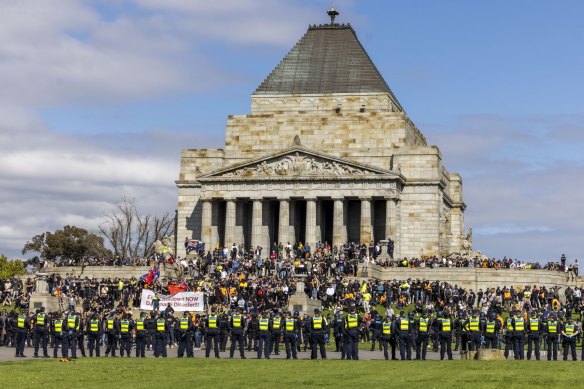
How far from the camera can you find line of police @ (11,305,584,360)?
4438cm

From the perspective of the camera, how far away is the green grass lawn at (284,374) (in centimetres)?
3275

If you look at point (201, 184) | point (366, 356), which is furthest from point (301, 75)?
point (366, 356)

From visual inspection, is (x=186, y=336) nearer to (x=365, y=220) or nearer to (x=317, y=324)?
(x=317, y=324)

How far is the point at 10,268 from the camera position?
12106 centimetres

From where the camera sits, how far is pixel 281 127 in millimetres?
98562

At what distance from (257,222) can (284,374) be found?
57.3 metres

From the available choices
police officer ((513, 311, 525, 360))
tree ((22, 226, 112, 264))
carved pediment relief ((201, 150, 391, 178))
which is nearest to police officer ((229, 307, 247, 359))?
police officer ((513, 311, 525, 360))

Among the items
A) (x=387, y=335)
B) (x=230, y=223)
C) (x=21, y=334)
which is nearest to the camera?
(x=387, y=335)

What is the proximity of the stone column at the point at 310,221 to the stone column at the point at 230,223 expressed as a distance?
225 inches

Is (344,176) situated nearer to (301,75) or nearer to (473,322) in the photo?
(301,75)

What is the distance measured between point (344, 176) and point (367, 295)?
920 inches

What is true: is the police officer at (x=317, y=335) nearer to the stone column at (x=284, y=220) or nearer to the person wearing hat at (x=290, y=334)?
the person wearing hat at (x=290, y=334)

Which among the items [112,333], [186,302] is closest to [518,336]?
[112,333]

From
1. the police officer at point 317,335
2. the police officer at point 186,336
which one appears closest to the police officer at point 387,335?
the police officer at point 317,335
